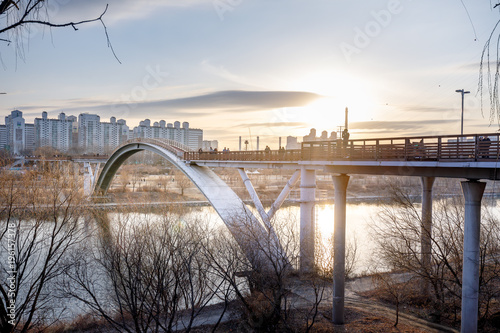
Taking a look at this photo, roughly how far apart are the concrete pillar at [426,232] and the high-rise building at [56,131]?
124035mm

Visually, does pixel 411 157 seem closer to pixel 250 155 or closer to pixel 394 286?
pixel 394 286

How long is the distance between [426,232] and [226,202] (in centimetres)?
1321

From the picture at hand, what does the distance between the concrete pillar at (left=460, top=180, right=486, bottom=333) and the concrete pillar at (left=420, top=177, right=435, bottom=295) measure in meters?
3.59

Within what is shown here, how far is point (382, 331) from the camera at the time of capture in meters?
10.8

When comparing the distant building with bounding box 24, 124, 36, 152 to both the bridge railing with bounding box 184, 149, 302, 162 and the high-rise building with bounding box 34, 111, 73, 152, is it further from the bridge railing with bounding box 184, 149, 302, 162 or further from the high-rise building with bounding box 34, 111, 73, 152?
the bridge railing with bounding box 184, 149, 302, 162

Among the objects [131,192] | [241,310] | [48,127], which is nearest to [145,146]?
[131,192]

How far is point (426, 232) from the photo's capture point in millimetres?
13875

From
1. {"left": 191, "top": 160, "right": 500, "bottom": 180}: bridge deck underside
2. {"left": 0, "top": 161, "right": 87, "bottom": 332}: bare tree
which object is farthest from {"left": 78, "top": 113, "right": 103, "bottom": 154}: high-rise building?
{"left": 191, "top": 160, "right": 500, "bottom": 180}: bridge deck underside

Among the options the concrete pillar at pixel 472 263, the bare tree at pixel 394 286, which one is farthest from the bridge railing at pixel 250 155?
the concrete pillar at pixel 472 263

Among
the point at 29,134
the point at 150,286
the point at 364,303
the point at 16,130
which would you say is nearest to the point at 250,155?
the point at 150,286

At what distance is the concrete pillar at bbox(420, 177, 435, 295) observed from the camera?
535 inches

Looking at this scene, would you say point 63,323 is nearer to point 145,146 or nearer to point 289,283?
point 289,283

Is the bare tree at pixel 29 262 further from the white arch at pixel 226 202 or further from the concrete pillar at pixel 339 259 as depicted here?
the concrete pillar at pixel 339 259

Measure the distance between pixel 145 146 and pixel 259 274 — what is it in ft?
102
